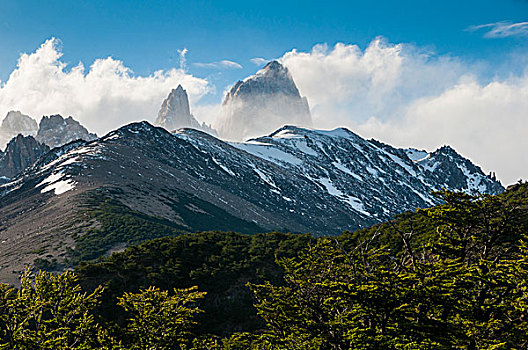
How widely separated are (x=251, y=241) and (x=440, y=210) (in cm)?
4257

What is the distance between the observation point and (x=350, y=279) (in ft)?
53.2

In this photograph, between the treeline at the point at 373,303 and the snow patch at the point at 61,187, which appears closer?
the treeline at the point at 373,303

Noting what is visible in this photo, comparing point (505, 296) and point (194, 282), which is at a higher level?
point (505, 296)

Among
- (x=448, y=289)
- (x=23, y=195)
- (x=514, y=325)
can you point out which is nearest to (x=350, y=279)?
(x=448, y=289)

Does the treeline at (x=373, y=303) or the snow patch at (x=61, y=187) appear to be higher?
the snow patch at (x=61, y=187)

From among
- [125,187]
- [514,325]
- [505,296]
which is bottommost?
[514,325]

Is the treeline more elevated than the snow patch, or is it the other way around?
the snow patch

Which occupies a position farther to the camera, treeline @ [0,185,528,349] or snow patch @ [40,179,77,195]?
snow patch @ [40,179,77,195]

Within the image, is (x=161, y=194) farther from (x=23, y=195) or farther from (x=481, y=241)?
(x=481, y=241)

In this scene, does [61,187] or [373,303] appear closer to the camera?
[373,303]

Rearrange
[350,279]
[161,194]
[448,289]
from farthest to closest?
[161,194]
[350,279]
[448,289]

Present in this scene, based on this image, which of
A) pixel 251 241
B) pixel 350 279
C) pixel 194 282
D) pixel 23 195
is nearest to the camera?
pixel 350 279

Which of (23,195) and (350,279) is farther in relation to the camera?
(23,195)

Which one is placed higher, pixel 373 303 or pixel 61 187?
pixel 61 187
